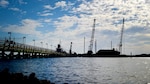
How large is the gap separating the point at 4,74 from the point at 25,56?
84917 mm

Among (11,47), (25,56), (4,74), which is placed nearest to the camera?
(4,74)

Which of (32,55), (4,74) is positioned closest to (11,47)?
(32,55)

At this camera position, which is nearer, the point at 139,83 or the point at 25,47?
the point at 139,83

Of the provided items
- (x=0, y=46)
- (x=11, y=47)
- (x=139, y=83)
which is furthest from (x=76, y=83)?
(x=11, y=47)

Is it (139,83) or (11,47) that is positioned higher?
(11,47)

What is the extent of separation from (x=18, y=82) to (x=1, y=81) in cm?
156

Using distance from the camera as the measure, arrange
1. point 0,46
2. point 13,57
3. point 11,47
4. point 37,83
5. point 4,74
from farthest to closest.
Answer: point 13,57, point 11,47, point 0,46, point 4,74, point 37,83

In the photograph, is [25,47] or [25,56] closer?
[25,47]

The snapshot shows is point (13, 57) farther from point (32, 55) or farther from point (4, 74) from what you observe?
point (4, 74)

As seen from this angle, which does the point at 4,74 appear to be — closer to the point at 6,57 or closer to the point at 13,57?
the point at 6,57

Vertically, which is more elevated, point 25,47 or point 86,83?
point 25,47

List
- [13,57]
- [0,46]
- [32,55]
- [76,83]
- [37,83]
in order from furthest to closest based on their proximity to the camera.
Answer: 1. [32,55]
2. [13,57]
3. [0,46]
4. [76,83]
5. [37,83]

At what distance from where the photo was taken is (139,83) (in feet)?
108

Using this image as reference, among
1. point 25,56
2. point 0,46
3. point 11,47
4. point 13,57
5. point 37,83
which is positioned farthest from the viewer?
point 25,56
